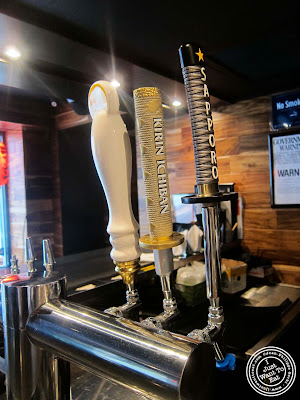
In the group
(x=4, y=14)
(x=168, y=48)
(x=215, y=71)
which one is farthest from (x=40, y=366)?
(x=215, y=71)

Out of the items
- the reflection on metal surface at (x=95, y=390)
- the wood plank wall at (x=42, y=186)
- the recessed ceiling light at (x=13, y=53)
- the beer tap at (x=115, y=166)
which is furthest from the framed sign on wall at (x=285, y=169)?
the wood plank wall at (x=42, y=186)

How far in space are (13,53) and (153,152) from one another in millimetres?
1013

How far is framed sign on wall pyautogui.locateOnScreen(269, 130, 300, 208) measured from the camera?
1771mm

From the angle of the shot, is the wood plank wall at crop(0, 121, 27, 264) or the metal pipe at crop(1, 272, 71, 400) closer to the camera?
the metal pipe at crop(1, 272, 71, 400)

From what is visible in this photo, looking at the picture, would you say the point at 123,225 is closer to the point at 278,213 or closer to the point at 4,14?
the point at 4,14

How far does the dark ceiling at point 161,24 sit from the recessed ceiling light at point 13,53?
0.28 metres

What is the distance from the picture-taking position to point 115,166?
1.24ft

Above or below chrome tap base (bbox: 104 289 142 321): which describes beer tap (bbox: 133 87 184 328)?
above

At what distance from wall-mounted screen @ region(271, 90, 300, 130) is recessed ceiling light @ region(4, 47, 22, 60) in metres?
1.34

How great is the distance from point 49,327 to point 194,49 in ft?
1.05

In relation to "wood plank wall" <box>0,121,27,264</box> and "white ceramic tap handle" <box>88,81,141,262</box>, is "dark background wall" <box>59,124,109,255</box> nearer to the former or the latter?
"wood plank wall" <box>0,121,27,264</box>

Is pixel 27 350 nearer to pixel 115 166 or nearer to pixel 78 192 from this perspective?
pixel 115 166

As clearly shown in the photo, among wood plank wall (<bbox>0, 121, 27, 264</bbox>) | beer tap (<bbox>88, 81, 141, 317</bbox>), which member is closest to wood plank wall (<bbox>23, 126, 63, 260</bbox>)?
wood plank wall (<bbox>0, 121, 27, 264</bbox>)

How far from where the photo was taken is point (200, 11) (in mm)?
768
